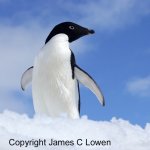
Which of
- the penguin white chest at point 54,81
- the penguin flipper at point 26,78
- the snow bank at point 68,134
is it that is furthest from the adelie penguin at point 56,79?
the snow bank at point 68,134

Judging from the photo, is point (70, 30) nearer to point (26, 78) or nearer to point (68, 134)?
point (26, 78)

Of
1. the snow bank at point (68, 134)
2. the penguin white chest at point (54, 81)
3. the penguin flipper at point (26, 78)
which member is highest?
the penguin flipper at point (26, 78)

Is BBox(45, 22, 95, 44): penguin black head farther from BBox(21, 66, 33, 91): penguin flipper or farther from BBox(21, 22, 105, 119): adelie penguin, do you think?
BBox(21, 66, 33, 91): penguin flipper

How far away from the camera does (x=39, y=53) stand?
16.3 feet

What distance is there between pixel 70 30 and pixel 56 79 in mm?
813

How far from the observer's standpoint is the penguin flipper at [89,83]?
211 inches

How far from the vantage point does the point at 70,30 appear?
5.38m

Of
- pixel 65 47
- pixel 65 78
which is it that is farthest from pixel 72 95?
pixel 65 47

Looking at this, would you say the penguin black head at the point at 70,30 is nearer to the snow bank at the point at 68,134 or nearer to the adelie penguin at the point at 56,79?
the adelie penguin at the point at 56,79

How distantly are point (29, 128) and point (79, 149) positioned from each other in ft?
1.14

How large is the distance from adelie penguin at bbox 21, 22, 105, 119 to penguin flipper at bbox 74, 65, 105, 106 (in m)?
0.10

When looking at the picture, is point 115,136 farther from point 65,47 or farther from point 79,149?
point 65,47

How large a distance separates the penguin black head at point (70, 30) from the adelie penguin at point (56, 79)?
0.05 meters

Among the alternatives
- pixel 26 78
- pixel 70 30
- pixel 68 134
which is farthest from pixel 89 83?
→ pixel 68 134
